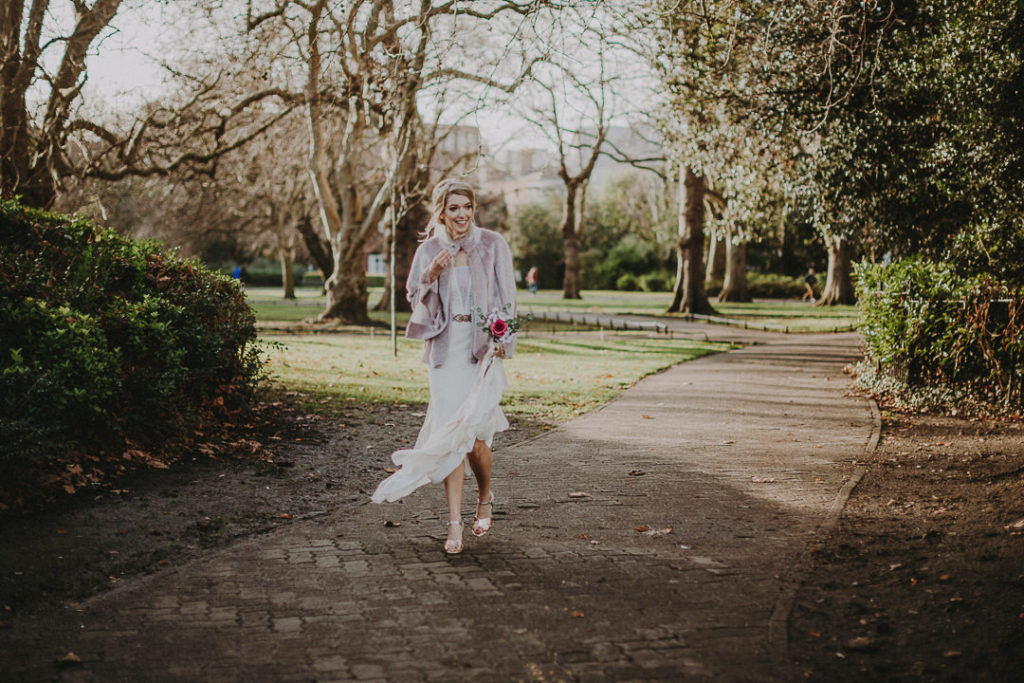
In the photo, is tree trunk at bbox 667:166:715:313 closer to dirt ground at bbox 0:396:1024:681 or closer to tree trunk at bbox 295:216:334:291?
tree trunk at bbox 295:216:334:291

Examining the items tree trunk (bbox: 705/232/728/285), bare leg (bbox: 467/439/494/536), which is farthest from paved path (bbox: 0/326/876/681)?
tree trunk (bbox: 705/232/728/285)

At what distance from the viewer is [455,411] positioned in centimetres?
530

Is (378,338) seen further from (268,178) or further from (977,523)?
(977,523)

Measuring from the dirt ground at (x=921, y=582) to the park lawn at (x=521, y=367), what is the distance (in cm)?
431

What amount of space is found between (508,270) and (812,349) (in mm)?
14380

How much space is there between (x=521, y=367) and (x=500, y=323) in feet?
33.9

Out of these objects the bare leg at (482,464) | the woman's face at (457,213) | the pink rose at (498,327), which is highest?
the woman's face at (457,213)

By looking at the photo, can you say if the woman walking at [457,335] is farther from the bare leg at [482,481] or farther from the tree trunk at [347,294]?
the tree trunk at [347,294]

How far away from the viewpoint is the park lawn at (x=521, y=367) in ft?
37.7

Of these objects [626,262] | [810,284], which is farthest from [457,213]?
[626,262]

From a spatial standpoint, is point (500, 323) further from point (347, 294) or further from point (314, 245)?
point (314, 245)

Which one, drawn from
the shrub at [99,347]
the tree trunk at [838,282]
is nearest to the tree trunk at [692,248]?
the tree trunk at [838,282]

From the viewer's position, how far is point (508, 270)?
5395 mm

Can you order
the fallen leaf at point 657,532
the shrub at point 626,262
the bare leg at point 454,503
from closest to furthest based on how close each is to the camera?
the bare leg at point 454,503, the fallen leaf at point 657,532, the shrub at point 626,262
